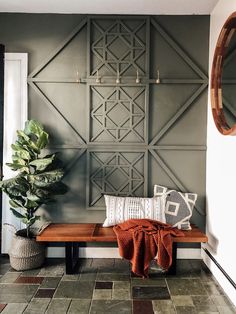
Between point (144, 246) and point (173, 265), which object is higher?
point (144, 246)

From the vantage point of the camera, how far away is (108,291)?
272 centimetres

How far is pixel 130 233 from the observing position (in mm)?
2869

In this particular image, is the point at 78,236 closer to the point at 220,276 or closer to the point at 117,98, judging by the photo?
the point at 220,276

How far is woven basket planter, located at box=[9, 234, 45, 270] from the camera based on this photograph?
3092 millimetres

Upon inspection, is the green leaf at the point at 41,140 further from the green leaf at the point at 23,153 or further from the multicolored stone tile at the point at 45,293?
the multicolored stone tile at the point at 45,293

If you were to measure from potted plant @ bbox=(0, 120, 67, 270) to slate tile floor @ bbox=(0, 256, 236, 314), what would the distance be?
0.18 metres

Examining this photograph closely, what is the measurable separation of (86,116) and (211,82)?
1423 mm

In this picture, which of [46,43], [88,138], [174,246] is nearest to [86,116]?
[88,138]

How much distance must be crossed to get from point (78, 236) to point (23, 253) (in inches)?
24.9

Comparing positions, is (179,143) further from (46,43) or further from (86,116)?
(46,43)

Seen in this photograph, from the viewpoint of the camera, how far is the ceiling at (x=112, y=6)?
3146mm

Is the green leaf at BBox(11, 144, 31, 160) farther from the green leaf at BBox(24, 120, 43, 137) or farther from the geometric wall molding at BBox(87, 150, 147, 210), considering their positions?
the geometric wall molding at BBox(87, 150, 147, 210)

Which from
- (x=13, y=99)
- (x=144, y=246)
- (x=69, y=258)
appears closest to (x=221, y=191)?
(x=144, y=246)

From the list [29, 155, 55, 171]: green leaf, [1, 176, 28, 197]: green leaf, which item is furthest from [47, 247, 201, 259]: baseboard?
[29, 155, 55, 171]: green leaf
